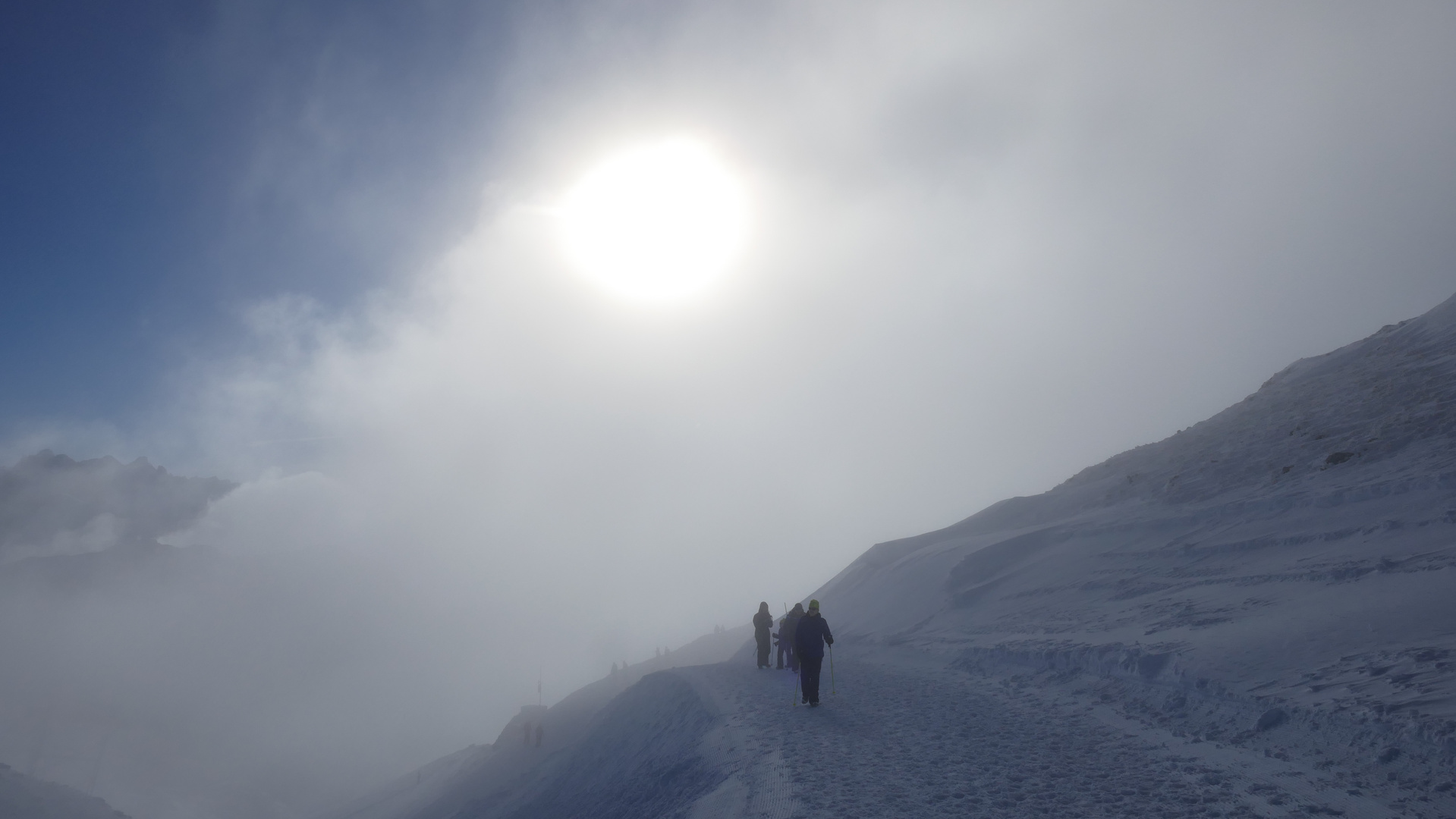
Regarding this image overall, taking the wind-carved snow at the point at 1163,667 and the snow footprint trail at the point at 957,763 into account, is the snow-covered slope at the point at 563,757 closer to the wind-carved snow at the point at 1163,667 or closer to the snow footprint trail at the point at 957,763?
the wind-carved snow at the point at 1163,667

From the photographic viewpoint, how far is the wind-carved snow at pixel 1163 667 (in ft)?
26.9

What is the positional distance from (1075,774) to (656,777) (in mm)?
8764

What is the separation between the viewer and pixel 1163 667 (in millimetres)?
12484

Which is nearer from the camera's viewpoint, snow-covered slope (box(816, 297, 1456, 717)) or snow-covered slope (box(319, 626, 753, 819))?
snow-covered slope (box(816, 297, 1456, 717))

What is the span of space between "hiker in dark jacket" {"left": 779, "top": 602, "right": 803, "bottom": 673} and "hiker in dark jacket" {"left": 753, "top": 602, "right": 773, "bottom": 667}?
691 mm

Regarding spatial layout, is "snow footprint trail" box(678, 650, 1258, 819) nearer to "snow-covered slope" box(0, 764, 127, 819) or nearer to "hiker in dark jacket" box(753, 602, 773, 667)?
"hiker in dark jacket" box(753, 602, 773, 667)

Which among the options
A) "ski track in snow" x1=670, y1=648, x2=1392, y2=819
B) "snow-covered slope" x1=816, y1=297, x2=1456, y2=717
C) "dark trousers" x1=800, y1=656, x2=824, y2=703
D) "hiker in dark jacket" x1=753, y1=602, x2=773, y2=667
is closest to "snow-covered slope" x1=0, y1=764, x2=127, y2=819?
"hiker in dark jacket" x1=753, y1=602, x2=773, y2=667

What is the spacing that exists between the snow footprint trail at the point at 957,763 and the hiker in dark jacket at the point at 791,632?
3256 millimetres

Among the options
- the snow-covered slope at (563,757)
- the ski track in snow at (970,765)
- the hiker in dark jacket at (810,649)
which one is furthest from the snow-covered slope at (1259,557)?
the snow-covered slope at (563,757)

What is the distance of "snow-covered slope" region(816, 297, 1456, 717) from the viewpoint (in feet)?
34.8

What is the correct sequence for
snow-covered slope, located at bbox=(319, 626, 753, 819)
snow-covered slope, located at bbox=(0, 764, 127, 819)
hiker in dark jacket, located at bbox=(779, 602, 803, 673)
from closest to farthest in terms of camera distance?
snow-covered slope, located at bbox=(319, 626, 753, 819)
hiker in dark jacket, located at bbox=(779, 602, 803, 673)
snow-covered slope, located at bbox=(0, 764, 127, 819)

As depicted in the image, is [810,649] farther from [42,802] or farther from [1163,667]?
[42,802]

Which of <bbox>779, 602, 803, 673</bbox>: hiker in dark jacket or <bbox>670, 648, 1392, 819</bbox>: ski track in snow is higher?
<bbox>779, 602, 803, 673</bbox>: hiker in dark jacket

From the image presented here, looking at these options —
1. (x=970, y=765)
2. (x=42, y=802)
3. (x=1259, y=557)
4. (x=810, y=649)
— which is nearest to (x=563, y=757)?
(x=810, y=649)
